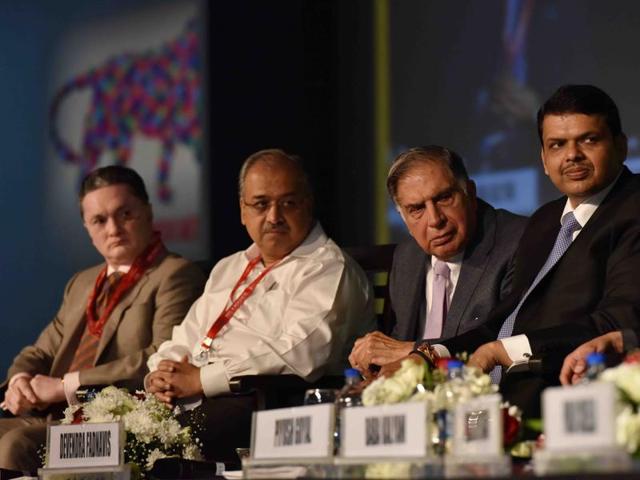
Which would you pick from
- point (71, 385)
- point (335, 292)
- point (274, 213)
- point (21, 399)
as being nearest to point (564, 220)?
point (335, 292)

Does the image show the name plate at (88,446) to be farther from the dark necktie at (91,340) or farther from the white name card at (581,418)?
the dark necktie at (91,340)

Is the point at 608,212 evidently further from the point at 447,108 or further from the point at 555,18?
the point at 447,108

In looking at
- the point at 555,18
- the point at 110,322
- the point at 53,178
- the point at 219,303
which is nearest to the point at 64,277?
the point at 53,178

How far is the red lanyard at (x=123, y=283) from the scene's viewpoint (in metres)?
5.44

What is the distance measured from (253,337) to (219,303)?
0.35 meters

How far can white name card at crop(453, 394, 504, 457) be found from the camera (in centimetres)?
235

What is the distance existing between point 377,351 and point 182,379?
0.94m

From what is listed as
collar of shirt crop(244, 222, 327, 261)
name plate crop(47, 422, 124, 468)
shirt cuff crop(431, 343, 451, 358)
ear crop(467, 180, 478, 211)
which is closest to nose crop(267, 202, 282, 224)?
collar of shirt crop(244, 222, 327, 261)

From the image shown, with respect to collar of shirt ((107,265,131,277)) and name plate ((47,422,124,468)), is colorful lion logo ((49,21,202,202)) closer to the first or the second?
collar of shirt ((107,265,131,277))

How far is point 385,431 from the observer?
2496mm

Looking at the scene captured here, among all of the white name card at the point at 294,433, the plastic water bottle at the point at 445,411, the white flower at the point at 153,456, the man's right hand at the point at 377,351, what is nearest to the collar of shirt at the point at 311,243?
the man's right hand at the point at 377,351

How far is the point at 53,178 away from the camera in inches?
284

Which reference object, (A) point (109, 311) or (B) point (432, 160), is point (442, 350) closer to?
(B) point (432, 160)

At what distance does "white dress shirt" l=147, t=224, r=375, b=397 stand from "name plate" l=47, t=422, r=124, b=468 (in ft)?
3.71
